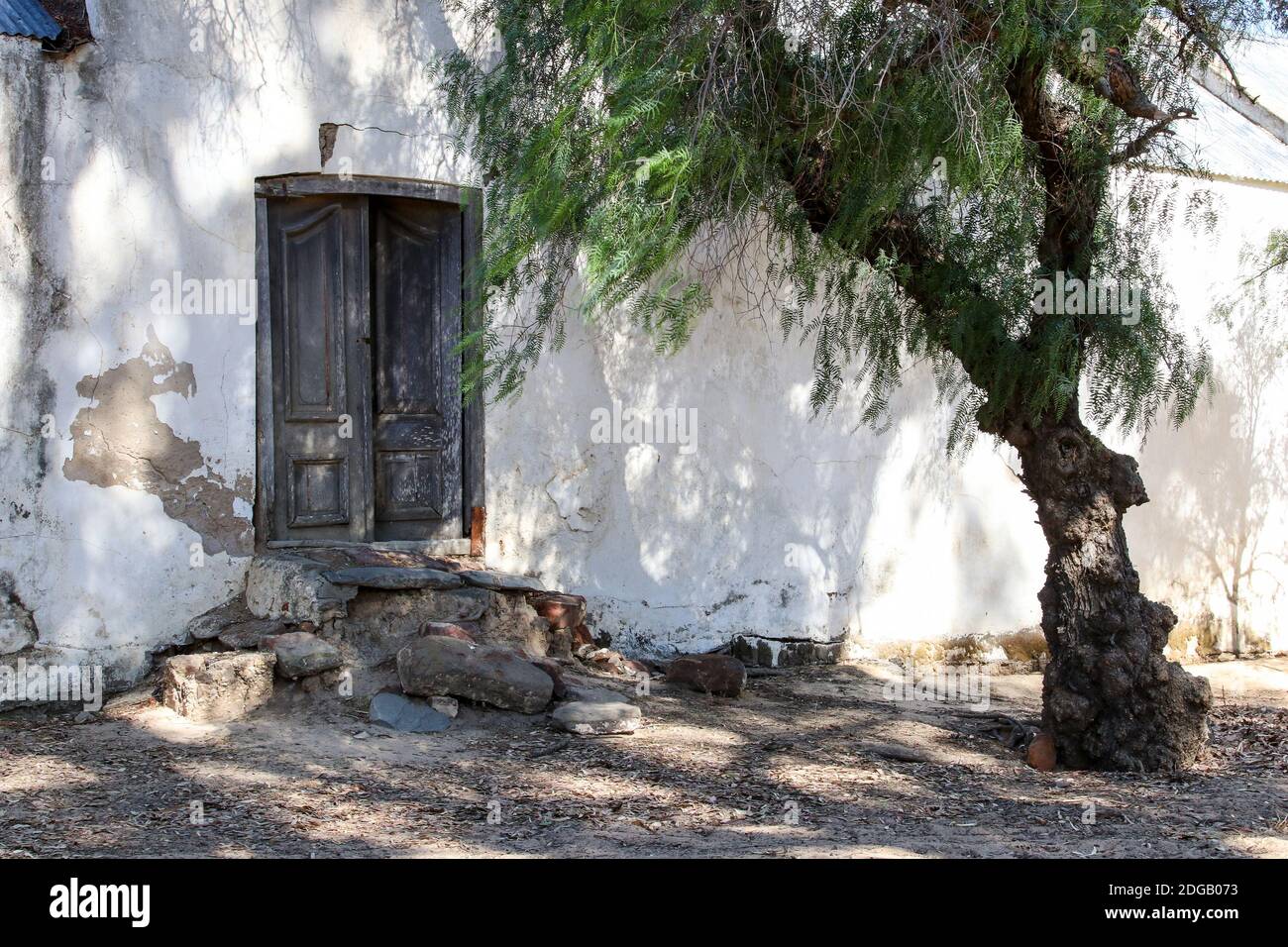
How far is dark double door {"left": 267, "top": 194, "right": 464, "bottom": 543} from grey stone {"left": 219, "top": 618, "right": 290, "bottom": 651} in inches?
22.5

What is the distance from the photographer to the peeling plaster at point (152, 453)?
6.70 m

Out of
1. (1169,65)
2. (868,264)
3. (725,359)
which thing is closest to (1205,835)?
(868,264)

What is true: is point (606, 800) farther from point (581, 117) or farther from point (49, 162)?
point (49, 162)

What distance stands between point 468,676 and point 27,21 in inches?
160

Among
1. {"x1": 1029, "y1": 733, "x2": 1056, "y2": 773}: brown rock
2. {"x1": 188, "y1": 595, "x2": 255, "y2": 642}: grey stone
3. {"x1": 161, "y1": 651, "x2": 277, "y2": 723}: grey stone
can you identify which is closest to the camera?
{"x1": 1029, "y1": 733, "x2": 1056, "y2": 773}: brown rock

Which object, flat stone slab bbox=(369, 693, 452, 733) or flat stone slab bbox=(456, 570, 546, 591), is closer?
flat stone slab bbox=(369, 693, 452, 733)

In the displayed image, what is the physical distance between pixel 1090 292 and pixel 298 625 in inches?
169

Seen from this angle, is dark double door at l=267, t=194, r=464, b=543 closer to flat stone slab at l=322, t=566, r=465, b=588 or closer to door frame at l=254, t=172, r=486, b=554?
door frame at l=254, t=172, r=486, b=554

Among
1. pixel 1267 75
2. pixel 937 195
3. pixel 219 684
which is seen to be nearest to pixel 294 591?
pixel 219 684

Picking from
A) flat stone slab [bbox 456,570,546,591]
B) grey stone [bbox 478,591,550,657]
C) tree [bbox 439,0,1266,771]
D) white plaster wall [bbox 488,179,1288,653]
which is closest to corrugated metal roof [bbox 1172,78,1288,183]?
white plaster wall [bbox 488,179,1288,653]

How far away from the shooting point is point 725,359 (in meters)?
8.22

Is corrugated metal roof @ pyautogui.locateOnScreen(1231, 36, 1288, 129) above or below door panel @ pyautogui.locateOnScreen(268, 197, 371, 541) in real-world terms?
above

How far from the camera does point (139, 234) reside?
6.78m

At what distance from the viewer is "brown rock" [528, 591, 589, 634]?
730 cm
